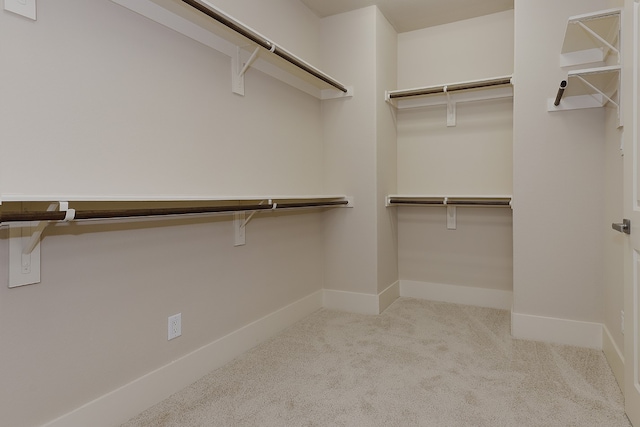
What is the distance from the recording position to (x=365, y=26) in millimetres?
2916

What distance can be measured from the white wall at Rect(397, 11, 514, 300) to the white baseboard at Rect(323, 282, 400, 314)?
1.51 ft

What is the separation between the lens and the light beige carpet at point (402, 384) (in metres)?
1.60

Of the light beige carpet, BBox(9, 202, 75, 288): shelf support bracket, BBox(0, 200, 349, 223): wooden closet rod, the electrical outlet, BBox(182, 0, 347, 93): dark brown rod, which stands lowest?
the light beige carpet

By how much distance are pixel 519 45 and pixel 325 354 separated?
2270mm

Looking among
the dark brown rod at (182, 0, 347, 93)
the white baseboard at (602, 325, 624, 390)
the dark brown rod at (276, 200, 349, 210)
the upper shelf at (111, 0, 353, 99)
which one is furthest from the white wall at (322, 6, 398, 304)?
the white baseboard at (602, 325, 624, 390)

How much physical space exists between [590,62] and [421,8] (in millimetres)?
1304

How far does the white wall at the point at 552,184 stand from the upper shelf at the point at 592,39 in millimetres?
93

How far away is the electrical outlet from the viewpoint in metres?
1.80

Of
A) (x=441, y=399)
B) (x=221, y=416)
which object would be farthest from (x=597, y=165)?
(x=221, y=416)

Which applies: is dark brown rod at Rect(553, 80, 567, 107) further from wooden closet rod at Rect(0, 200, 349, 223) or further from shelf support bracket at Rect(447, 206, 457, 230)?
wooden closet rod at Rect(0, 200, 349, 223)

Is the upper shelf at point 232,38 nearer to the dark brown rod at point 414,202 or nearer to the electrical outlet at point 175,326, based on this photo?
the dark brown rod at point 414,202

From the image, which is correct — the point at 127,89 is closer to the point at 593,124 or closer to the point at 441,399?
the point at 441,399

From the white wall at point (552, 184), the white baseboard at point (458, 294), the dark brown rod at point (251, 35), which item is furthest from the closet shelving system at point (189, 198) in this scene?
the white wall at point (552, 184)

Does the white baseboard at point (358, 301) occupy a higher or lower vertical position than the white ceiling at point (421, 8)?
lower
